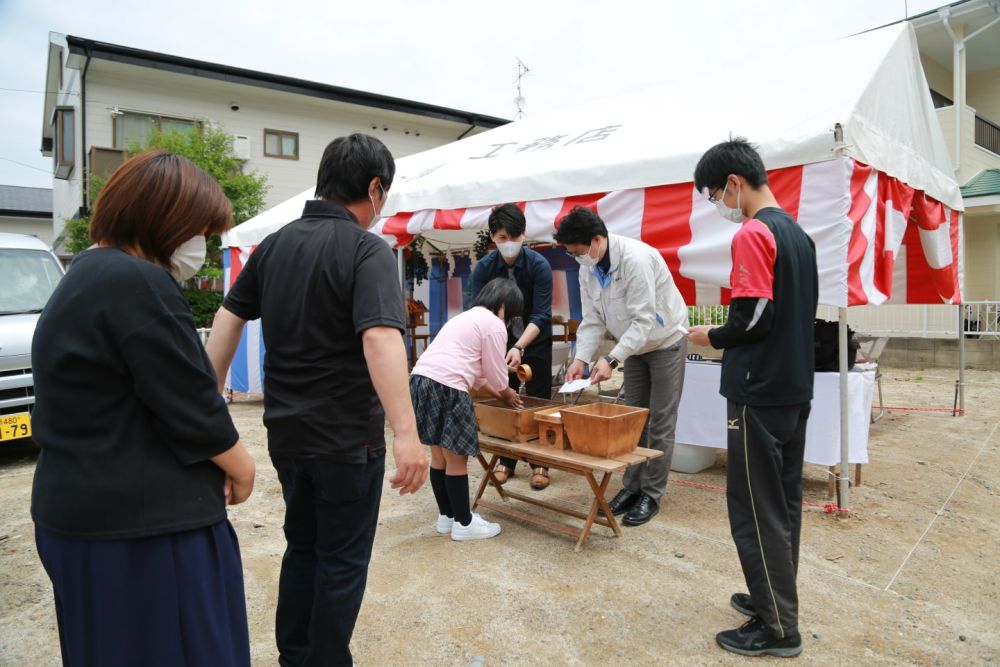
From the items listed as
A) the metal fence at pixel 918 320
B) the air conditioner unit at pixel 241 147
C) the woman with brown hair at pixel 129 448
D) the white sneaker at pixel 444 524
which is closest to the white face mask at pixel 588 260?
the white sneaker at pixel 444 524

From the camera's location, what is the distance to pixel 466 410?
322 centimetres

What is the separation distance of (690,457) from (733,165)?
274 cm

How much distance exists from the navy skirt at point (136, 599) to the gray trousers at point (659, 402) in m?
2.79

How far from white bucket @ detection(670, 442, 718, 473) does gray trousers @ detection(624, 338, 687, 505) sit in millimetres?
922

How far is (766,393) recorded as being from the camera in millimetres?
2193

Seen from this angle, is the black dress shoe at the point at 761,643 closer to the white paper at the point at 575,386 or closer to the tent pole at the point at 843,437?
the white paper at the point at 575,386

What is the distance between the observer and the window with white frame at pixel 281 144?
1501 cm

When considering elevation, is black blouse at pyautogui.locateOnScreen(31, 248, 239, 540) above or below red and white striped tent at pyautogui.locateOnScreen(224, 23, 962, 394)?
below

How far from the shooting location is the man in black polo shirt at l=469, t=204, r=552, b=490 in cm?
419

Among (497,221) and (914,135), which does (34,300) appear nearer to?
(497,221)

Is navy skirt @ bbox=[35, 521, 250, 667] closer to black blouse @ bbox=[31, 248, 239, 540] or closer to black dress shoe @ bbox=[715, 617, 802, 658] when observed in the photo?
black blouse @ bbox=[31, 248, 239, 540]

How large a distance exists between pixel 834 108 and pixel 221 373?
3.62 meters

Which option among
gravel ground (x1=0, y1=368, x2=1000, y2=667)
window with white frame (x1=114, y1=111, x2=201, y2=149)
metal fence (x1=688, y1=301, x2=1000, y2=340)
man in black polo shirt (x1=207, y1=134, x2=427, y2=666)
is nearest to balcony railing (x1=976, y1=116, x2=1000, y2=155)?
metal fence (x1=688, y1=301, x2=1000, y2=340)

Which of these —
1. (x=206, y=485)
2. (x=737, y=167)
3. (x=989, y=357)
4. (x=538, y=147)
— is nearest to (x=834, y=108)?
(x=737, y=167)
